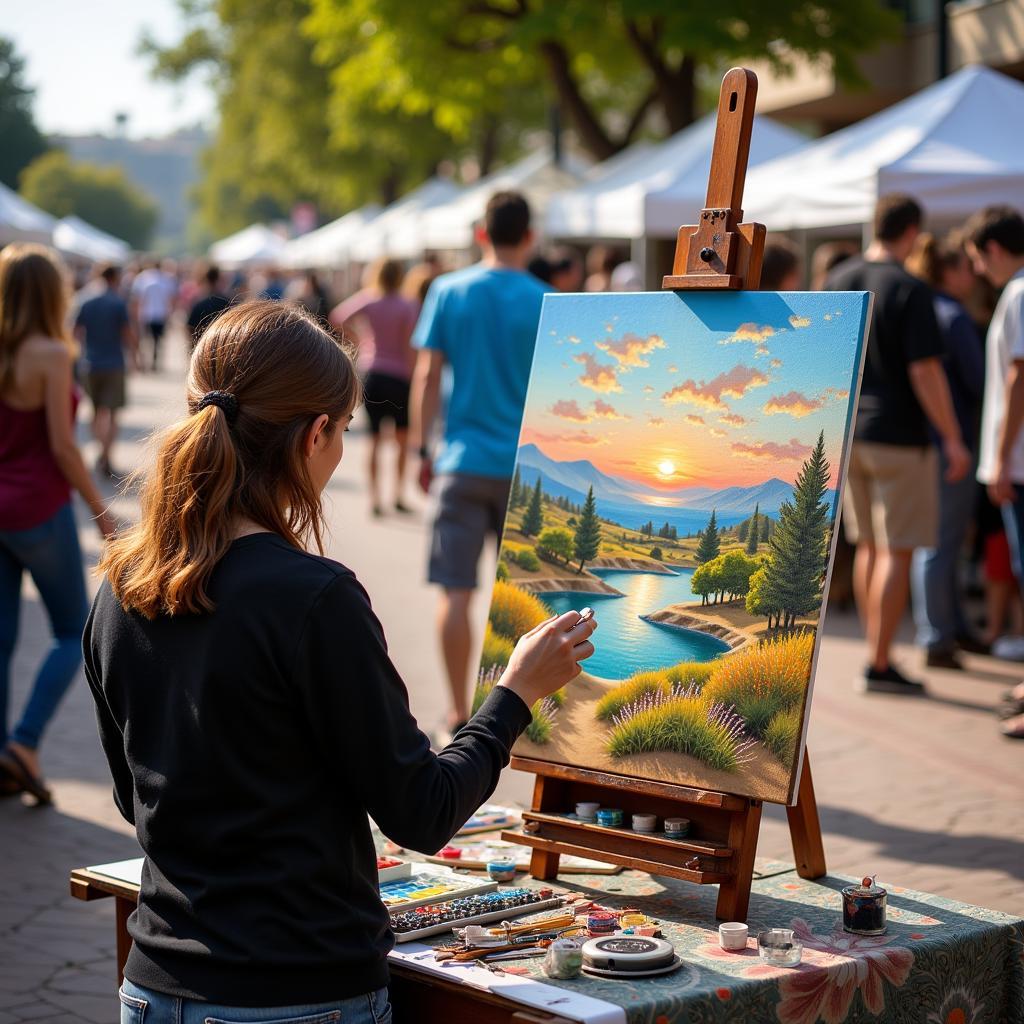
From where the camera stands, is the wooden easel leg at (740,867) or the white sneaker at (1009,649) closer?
the wooden easel leg at (740,867)

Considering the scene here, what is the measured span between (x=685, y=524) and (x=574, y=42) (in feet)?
61.4

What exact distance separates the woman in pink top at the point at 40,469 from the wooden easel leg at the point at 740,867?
3.02m

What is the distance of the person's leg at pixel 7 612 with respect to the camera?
5.72 metres

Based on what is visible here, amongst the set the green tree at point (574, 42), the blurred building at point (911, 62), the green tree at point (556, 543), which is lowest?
the green tree at point (556, 543)

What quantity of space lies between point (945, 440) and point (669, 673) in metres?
4.26

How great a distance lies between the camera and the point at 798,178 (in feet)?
33.9

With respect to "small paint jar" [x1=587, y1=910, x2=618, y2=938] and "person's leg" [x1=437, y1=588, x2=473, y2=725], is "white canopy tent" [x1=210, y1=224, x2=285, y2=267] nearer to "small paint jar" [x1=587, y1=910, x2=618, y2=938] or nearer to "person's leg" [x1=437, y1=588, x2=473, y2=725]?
"person's leg" [x1=437, y1=588, x2=473, y2=725]

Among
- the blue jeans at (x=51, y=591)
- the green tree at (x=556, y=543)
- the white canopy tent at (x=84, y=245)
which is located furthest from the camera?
the white canopy tent at (x=84, y=245)

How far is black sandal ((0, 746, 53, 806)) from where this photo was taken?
572 cm

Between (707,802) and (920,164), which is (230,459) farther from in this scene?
(920,164)

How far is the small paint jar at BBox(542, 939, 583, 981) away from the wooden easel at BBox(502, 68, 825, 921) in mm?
407

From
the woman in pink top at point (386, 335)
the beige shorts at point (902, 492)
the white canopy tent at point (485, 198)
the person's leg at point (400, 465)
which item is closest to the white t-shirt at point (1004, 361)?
the beige shorts at point (902, 492)

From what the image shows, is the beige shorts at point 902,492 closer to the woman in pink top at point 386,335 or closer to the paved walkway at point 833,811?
the paved walkway at point 833,811

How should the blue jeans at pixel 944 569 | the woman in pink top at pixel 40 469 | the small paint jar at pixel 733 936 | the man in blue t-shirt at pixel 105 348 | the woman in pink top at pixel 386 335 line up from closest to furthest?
the small paint jar at pixel 733 936, the woman in pink top at pixel 40 469, the blue jeans at pixel 944 569, the woman in pink top at pixel 386 335, the man in blue t-shirt at pixel 105 348
